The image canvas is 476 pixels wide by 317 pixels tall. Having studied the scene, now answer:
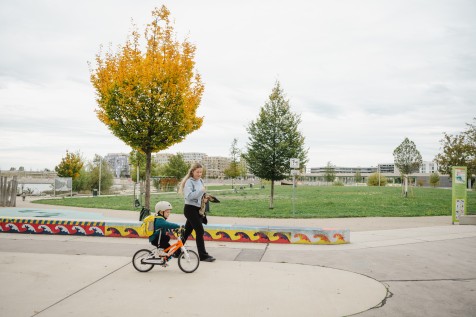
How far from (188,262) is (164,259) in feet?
1.35

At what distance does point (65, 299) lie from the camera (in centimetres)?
475

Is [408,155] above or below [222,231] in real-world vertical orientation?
above

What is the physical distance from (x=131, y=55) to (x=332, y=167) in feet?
381

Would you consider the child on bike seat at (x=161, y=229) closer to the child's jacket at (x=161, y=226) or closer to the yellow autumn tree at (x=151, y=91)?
the child's jacket at (x=161, y=226)

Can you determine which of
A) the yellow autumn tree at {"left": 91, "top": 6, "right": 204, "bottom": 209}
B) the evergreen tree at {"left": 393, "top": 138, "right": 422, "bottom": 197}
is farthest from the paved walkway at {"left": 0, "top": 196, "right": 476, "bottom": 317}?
the evergreen tree at {"left": 393, "top": 138, "right": 422, "bottom": 197}

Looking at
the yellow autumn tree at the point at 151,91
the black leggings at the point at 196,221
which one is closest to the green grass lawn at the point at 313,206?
the yellow autumn tree at the point at 151,91

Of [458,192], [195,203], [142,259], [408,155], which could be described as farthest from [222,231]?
[408,155]

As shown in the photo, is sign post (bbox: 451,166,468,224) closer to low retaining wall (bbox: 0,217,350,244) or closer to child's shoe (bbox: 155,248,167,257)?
low retaining wall (bbox: 0,217,350,244)

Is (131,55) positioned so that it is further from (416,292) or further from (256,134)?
(416,292)

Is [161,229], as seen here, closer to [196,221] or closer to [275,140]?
[196,221]

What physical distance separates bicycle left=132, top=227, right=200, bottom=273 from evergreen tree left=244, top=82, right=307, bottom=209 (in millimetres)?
13405

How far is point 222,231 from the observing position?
9.25 m

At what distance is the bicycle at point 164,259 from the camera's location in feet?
20.1

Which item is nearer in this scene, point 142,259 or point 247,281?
point 247,281
